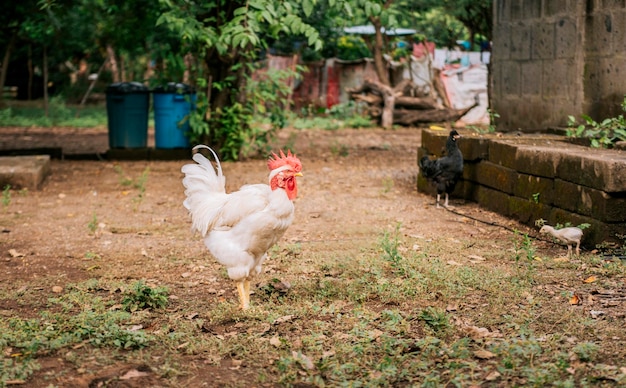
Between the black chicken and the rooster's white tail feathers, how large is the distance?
3882mm

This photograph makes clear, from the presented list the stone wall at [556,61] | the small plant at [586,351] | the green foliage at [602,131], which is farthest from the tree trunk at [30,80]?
the small plant at [586,351]

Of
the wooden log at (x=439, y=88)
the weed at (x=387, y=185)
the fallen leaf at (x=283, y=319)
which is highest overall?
the wooden log at (x=439, y=88)

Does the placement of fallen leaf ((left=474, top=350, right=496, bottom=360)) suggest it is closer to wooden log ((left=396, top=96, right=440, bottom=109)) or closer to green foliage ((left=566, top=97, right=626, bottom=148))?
green foliage ((left=566, top=97, right=626, bottom=148))

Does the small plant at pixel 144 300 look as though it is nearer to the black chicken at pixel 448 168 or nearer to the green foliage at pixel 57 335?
the green foliage at pixel 57 335

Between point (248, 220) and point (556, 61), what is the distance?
19.5ft

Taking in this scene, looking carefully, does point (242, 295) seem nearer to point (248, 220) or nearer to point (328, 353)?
point (248, 220)

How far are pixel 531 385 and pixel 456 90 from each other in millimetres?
19729

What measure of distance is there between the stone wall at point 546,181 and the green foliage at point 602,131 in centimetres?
23

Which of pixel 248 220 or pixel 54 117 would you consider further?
pixel 54 117

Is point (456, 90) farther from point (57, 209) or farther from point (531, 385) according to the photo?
point (531, 385)

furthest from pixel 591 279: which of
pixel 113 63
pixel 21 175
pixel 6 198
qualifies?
pixel 113 63

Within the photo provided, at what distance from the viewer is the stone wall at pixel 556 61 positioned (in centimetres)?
880

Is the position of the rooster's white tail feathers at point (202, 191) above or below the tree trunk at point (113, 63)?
below

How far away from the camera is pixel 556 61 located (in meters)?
9.62
